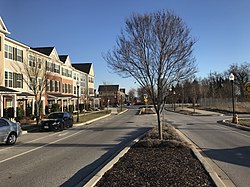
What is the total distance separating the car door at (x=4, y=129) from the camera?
1455cm

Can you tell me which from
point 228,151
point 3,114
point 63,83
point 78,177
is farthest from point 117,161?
point 63,83

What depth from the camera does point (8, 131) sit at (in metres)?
15.1

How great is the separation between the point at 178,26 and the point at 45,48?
1509 inches

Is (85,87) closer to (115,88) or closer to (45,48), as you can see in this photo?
(45,48)

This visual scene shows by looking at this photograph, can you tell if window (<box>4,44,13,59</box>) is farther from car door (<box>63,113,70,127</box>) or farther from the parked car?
the parked car

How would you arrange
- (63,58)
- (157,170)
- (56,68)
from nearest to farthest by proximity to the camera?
(157,170) → (56,68) → (63,58)

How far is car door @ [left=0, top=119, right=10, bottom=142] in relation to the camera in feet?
47.7

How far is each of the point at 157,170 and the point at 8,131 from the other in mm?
10216

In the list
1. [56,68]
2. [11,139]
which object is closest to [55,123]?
[11,139]

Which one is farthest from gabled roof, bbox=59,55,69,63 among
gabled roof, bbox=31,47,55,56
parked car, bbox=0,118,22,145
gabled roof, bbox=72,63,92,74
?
parked car, bbox=0,118,22,145

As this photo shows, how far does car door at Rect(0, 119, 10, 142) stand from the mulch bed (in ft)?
23.7

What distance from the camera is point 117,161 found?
29.1ft

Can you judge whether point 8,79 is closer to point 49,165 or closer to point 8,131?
point 8,131

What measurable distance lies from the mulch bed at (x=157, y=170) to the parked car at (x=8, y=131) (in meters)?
7.28
